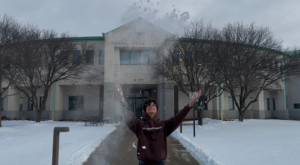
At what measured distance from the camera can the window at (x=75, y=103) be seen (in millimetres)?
27931

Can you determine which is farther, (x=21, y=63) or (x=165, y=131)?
(x=21, y=63)

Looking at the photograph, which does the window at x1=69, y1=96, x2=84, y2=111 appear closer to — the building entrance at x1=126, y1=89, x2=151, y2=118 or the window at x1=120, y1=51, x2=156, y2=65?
the building entrance at x1=126, y1=89, x2=151, y2=118

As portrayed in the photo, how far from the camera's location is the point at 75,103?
1109 inches

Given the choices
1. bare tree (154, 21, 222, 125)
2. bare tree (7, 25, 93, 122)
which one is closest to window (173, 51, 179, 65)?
bare tree (154, 21, 222, 125)

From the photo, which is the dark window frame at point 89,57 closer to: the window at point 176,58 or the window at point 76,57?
the window at point 76,57

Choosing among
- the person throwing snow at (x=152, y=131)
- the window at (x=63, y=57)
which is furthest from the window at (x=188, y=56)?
the person throwing snow at (x=152, y=131)

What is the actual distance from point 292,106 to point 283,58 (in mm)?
13405

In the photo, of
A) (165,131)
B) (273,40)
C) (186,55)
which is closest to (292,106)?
(273,40)

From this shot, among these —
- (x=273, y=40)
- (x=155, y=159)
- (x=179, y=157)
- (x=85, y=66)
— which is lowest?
(x=179, y=157)

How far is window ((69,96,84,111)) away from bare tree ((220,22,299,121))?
55.7ft

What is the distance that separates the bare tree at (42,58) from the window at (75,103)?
4974mm

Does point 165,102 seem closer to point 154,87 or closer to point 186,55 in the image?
point 154,87

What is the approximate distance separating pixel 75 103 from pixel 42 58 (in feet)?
34.7

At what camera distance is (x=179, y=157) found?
25.7ft
